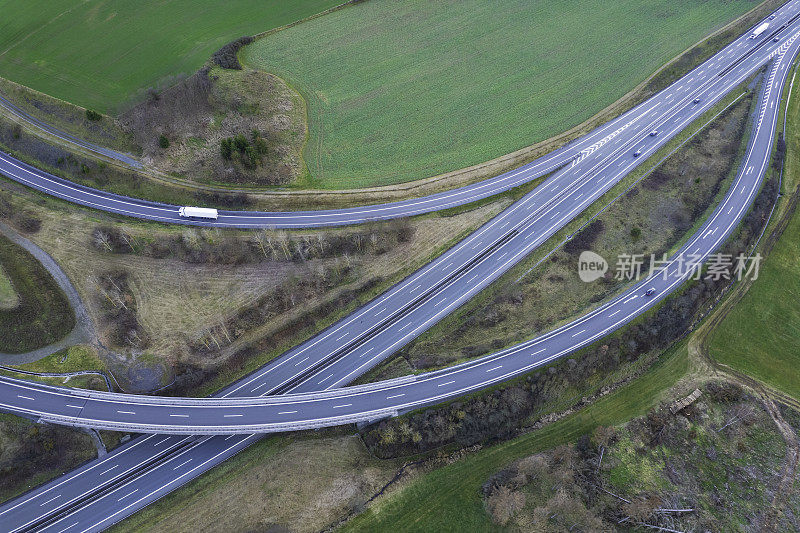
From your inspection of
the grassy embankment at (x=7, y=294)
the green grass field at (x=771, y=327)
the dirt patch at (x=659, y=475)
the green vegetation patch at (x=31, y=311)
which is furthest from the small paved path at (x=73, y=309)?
the green grass field at (x=771, y=327)

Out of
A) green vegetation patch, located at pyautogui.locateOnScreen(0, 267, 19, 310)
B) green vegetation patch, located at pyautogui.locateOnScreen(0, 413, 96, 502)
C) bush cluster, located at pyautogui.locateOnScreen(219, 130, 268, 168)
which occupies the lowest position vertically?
green vegetation patch, located at pyautogui.locateOnScreen(0, 413, 96, 502)

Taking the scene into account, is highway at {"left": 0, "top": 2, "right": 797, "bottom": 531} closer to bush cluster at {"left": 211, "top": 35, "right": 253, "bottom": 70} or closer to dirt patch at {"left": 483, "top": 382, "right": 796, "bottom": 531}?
dirt patch at {"left": 483, "top": 382, "right": 796, "bottom": 531}

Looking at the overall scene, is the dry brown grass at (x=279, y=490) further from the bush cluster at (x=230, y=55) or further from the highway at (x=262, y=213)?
the bush cluster at (x=230, y=55)

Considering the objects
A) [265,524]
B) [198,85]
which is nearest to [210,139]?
[198,85]

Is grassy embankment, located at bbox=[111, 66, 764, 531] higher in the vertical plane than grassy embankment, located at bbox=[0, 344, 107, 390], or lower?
lower

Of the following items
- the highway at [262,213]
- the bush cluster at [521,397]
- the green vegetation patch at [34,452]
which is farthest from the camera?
the highway at [262,213]

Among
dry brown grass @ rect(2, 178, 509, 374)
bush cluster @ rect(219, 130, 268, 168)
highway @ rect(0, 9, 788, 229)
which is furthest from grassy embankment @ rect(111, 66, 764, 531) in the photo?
bush cluster @ rect(219, 130, 268, 168)
